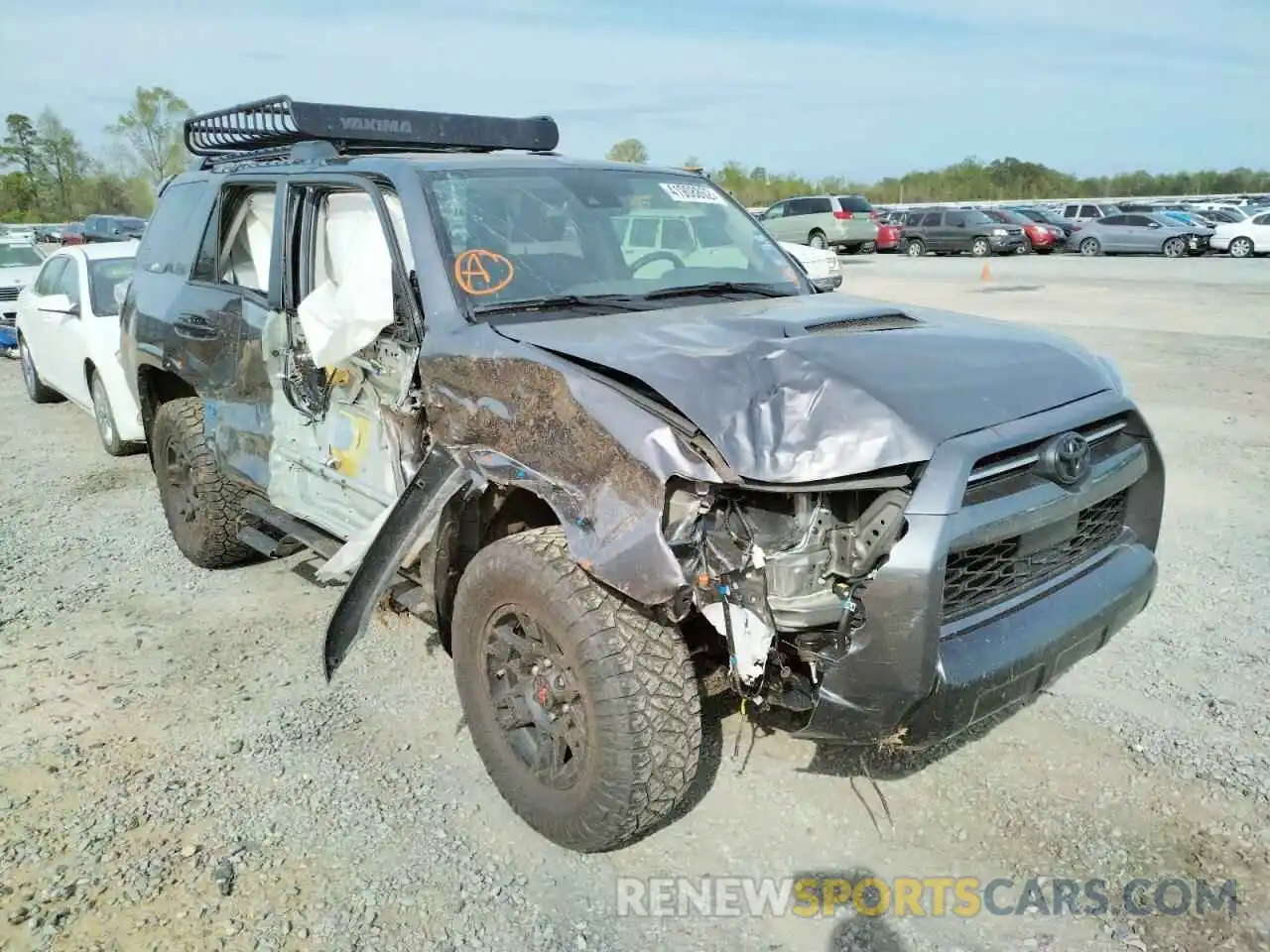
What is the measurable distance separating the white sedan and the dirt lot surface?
2.53m

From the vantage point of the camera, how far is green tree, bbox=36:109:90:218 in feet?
223

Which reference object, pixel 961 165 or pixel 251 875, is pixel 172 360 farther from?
pixel 961 165

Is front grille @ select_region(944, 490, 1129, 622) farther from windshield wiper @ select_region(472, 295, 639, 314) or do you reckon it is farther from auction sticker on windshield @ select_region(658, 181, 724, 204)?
auction sticker on windshield @ select_region(658, 181, 724, 204)

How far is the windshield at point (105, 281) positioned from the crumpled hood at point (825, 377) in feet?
19.5

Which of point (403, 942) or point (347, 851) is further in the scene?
point (347, 851)

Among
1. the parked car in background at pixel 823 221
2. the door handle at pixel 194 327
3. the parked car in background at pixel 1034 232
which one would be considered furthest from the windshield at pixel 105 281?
the parked car in background at pixel 1034 232

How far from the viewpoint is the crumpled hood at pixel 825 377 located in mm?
2486

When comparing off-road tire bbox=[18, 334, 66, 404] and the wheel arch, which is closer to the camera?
the wheel arch

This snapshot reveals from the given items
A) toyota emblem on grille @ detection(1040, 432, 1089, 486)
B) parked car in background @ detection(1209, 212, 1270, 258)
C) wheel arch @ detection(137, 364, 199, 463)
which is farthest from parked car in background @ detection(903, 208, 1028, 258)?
toyota emblem on grille @ detection(1040, 432, 1089, 486)

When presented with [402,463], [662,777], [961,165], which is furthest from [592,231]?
[961,165]

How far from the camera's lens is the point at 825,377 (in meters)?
2.62

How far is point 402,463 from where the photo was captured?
3.57 metres

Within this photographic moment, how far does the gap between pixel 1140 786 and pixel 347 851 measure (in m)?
2.61

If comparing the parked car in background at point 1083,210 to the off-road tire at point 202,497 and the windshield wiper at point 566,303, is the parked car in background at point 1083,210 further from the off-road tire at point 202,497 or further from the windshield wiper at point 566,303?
the windshield wiper at point 566,303
